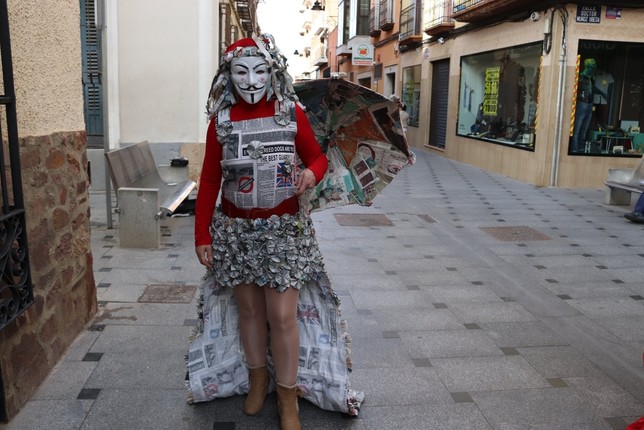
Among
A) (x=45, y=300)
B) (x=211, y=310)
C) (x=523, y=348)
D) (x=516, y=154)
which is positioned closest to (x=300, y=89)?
(x=211, y=310)

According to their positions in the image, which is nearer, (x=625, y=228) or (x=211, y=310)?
(x=211, y=310)

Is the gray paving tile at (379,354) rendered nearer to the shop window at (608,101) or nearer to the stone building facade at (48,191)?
the stone building facade at (48,191)

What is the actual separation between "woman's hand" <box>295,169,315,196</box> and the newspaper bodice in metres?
0.08

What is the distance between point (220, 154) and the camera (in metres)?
2.90

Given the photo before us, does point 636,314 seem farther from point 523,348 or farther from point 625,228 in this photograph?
point 625,228

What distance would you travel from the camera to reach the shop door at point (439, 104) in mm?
18641

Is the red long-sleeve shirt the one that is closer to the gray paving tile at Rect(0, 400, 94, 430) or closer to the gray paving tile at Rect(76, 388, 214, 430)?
the gray paving tile at Rect(76, 388, 214, 430)

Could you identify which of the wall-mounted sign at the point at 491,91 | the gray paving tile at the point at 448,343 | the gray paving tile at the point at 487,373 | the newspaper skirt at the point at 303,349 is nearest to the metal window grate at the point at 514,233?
the gray paving tile at the point at 448,343

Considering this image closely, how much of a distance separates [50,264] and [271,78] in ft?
5.71

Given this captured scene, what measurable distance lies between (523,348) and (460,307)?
0.86 m

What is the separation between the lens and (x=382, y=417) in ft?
10.4

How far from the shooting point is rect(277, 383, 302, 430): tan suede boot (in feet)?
9.68

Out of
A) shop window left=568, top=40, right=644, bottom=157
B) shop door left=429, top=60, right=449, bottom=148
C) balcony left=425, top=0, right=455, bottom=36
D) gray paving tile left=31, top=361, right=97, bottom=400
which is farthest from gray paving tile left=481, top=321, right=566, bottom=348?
shop door left=429, top=60, right=449, bottom=148

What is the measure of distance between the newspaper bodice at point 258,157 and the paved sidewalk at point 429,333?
1135 millimetres
